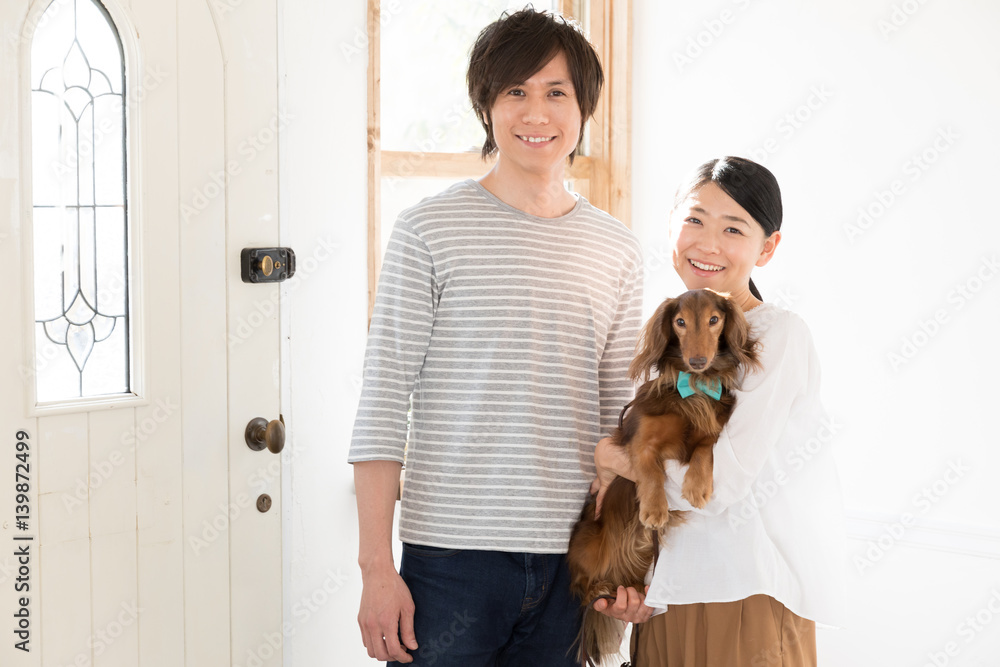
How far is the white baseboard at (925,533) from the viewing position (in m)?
2.22

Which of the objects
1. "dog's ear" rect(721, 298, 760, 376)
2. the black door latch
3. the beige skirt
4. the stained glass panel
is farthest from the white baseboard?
the stained glass panel

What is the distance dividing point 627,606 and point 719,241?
27.1 inches

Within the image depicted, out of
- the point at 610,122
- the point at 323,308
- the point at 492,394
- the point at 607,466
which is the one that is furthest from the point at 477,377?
the point at 610,122

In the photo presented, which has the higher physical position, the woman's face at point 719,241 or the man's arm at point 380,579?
the woman's face at point 719,241

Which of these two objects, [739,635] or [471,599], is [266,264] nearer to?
[471,599]

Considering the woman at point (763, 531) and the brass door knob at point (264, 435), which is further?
the brass door knob at point (264, 435)

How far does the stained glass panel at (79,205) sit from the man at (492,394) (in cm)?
57

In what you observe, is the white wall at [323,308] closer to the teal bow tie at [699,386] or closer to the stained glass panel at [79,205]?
the stained glass panel at [79,205]

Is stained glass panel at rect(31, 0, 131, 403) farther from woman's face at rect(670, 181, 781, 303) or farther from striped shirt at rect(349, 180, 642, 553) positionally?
woman's face at rect(670, 181, 781, 303)

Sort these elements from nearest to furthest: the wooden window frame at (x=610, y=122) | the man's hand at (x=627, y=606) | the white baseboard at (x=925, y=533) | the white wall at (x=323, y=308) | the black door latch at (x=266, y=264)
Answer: the man's hand at (x=627, y=606) → the black door latch at (x=266, y=264) → the white wall at (x=323, y=308) → the white baseboard at (x=925, y=533) → the wooden window frame at (x=610, y=122)

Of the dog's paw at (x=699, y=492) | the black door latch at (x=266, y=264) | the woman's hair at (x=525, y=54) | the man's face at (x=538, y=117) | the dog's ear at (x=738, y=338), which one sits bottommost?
the dog's paw at (x=699, y=492)

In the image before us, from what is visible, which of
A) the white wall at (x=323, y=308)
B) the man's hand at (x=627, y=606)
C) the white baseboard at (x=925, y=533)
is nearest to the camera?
the man's hand at (x=627, y=606)

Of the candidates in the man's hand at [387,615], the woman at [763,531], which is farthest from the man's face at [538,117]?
the man's hand at [387,615]

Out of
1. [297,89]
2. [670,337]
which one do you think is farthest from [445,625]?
[297,89]
